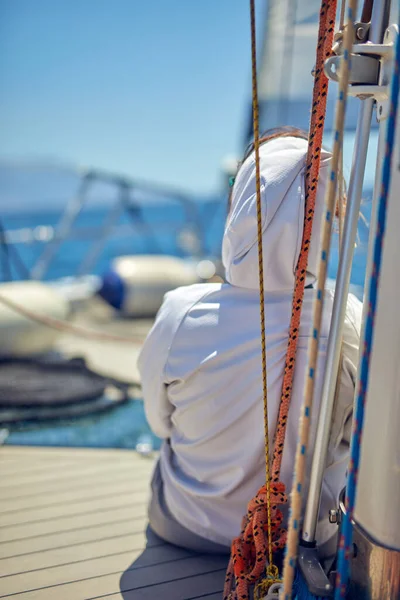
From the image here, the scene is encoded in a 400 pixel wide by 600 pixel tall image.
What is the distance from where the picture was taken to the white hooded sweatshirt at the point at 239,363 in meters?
1.39

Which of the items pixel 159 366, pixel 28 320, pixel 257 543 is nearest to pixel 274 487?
pixel 257 543

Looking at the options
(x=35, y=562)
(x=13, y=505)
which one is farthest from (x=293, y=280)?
(x=13, y=505)

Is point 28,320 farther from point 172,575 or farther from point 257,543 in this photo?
point 257,543

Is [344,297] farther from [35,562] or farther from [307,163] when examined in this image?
[35,562]

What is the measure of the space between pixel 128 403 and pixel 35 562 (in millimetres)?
2006

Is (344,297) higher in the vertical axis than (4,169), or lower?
higher

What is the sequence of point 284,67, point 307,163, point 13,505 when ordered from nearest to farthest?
1. point 307,163
2. point 13,505
3. point 284,67

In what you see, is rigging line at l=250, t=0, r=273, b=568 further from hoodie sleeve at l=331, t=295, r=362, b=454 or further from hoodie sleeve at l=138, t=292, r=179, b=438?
hoodie sleeve at l=138, t=292, r=179, b=438

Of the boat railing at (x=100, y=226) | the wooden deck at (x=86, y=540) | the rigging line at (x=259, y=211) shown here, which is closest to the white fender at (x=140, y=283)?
the boat railing at (x=100, y=226)

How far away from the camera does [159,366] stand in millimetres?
1616

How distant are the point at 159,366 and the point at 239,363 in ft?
0.73

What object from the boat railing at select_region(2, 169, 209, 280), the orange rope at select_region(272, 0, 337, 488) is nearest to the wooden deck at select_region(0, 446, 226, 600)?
the orange rope at select_region(272, 0, 337, 488)

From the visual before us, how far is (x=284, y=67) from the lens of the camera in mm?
4223

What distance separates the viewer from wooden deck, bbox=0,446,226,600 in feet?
5.15
